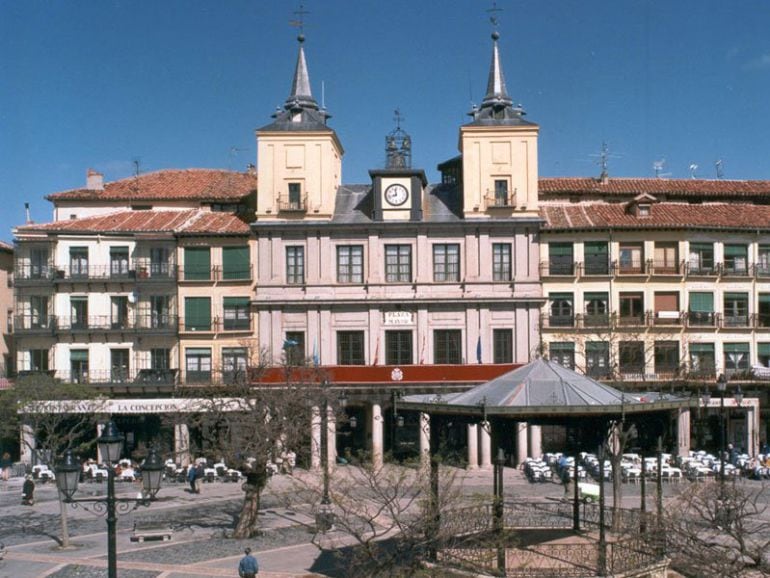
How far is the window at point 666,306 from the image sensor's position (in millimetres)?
57250

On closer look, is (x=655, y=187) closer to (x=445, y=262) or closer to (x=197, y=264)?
(x=445, y=262)

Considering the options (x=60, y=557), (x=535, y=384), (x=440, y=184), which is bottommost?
(x=60, y=557)

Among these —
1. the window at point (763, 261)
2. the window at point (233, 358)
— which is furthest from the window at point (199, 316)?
the window at point (763, 261)

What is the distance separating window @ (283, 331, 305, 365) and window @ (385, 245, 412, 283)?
19.0ft

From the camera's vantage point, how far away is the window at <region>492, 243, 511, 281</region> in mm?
56625

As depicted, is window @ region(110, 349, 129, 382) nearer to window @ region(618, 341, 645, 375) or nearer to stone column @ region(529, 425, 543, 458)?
stone column @ region(529, 425, 543, 458)

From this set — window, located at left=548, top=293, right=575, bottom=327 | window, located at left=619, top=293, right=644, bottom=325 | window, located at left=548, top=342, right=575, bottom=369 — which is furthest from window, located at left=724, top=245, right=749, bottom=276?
window, located at left=548, top=342, right=575, bottom=369

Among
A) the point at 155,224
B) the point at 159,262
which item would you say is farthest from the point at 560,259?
the point at 155,224

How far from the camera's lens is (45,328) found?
5819 centimetres

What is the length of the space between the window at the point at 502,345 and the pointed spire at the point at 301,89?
56.6 ft

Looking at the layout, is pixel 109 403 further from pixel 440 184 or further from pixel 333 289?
pixel 440 184

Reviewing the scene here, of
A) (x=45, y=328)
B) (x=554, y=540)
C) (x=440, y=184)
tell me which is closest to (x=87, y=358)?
(x=45, y=328)

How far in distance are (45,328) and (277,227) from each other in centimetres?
1441

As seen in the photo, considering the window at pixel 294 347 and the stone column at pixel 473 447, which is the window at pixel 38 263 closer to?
the window at pixel 294 347
